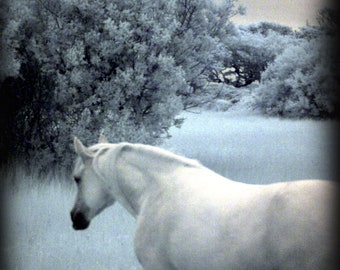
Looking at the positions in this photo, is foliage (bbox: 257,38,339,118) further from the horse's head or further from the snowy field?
the horse's head

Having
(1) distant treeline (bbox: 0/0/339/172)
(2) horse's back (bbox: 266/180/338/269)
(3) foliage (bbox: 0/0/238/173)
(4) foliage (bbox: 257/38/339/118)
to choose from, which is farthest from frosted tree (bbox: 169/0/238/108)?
(2) horse's back (bbox: 266/180/338/269)

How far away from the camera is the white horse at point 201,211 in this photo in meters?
2.55

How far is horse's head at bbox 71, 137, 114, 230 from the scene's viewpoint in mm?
3648

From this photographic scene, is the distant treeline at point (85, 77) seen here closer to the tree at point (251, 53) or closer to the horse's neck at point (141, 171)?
the horse's neck at point (141, 171)

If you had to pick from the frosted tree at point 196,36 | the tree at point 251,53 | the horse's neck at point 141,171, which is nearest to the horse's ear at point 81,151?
the horse's neck at point 141,171

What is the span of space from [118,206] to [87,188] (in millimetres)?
2778

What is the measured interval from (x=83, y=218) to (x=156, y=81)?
19.5ft

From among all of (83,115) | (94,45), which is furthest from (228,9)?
(83,115)

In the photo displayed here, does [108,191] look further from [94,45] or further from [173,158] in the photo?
[94,45]

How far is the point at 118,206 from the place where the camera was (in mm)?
6410

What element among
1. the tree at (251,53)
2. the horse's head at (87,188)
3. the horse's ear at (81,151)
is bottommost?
the tree at (251,53)

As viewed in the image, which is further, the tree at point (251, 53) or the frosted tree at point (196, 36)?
the tree at point (251, 53)

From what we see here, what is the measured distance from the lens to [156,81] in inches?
373

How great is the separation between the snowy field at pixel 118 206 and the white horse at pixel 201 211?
708 mm
